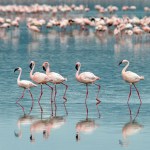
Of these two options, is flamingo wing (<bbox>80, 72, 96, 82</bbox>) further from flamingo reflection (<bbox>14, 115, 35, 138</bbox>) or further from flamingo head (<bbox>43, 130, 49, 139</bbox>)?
flamingo head (<bbox>43, 130, 49, 139</bbox>)

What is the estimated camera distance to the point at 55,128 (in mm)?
15562

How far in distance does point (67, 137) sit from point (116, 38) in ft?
77.8

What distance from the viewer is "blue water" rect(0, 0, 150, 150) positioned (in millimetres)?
14367

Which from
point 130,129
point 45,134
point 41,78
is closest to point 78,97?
point 41,78

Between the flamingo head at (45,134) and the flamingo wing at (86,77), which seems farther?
the flamingo wing at (86,77)

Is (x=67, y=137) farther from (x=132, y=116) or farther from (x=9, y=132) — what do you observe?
(x=132, y=116)

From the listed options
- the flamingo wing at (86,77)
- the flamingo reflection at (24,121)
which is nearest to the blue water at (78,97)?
the flamingo reflection at (24,121)

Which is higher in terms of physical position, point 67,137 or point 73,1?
point 67,137

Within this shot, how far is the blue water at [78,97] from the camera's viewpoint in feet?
47.1

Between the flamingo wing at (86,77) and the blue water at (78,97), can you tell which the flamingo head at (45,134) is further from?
the flamingo wing at (86,77)

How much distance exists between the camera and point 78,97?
1947 centimetres

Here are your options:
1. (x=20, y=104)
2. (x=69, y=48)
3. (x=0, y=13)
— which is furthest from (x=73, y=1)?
(x=20, y=104)

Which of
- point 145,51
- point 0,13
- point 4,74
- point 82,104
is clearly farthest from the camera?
point 0,13

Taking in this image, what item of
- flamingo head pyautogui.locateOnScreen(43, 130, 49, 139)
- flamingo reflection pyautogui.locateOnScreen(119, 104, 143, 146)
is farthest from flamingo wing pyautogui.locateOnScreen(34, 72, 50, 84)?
flamingo head pyautogui.locateOnScreen(43, 130, 49, 139)
